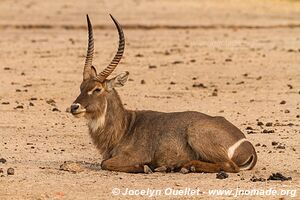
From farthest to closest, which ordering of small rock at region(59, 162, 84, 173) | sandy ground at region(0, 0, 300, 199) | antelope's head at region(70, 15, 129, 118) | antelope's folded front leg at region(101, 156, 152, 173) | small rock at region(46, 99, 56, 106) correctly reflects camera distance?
small rock at region(46, 99, 56, 106) < antelope's head at region(70, 15, 129, 118) < antelope's folded front leg at region(101, 156, 152, 173) < small rock at region(59, 162, 84, 173) < sandy ground at region(0, 0, 300, 199)

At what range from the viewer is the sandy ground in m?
11.0

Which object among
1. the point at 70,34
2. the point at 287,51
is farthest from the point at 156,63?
the point at 70,34

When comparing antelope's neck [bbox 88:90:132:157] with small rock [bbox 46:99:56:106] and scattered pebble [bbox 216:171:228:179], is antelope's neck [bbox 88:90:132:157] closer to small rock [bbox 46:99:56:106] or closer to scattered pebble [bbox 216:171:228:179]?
scattered pebble [bbox 216:171:228:179]

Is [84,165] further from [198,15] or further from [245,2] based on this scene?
[245,2]

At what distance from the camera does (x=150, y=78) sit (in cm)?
1994

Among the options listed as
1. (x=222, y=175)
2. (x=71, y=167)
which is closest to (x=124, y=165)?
(x=71, y=167)

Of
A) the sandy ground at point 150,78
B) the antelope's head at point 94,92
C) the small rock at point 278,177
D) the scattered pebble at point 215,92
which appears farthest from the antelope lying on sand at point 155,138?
the scattered pebble at point 215,92

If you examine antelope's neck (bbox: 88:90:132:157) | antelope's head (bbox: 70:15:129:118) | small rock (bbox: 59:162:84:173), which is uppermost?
antelope's head (bbox: 70:15:129:118)

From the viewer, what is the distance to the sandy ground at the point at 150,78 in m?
11.0

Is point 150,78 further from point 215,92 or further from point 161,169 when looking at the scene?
point 161,169

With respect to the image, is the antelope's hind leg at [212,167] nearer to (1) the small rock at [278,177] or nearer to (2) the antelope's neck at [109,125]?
(1) the small rock at [278,177]

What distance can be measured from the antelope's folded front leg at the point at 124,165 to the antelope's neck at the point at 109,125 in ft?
1.31

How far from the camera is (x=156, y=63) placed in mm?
22000

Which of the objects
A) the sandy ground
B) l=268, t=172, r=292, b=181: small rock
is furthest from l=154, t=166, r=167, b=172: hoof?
l=268, t=172, r=292, b=181: small rock
